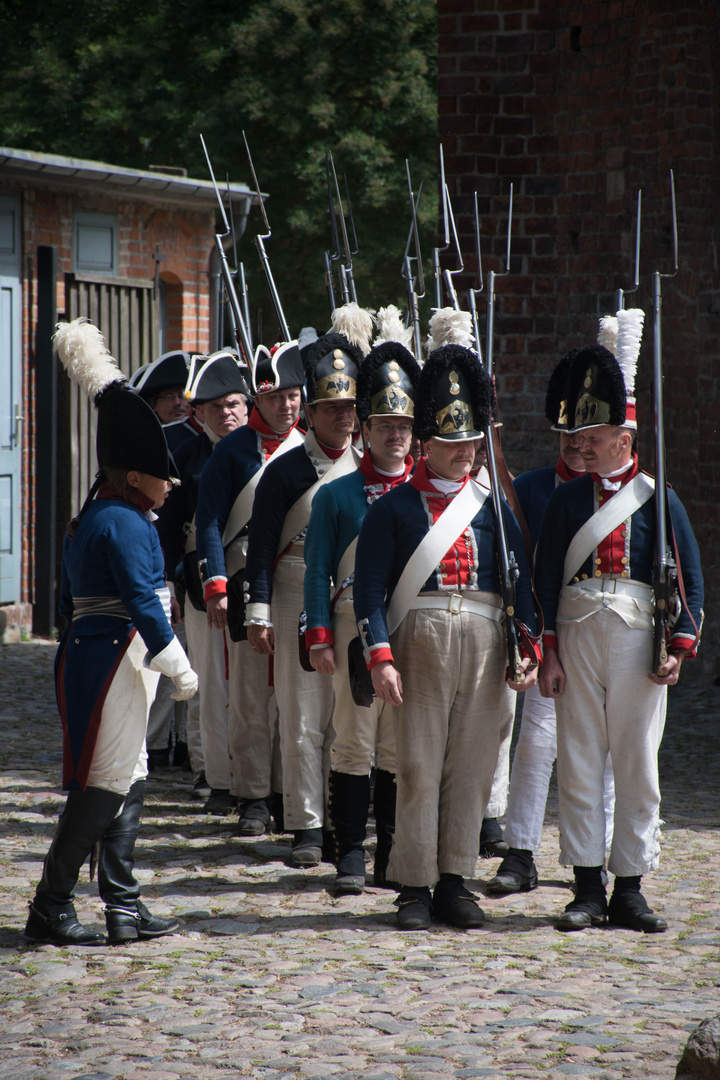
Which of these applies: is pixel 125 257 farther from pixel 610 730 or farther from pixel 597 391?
pixel 610 730

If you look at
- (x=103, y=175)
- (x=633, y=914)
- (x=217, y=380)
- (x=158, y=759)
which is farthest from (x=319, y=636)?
(x=103, y=175)

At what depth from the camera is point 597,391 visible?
4.93 m

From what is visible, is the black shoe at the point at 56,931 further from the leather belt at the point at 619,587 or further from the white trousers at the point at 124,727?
the leather belt at the point at 619,587

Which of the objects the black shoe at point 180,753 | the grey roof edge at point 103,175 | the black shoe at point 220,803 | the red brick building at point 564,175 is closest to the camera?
the black shoe at point 220,803

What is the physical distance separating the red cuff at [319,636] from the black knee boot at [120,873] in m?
0.83

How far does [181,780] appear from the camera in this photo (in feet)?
24.2

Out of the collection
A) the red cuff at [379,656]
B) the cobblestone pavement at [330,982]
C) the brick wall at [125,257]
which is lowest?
the cobblestone pavement at [330,982]

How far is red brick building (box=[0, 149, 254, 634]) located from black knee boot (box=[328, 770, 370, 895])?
21.0 feet

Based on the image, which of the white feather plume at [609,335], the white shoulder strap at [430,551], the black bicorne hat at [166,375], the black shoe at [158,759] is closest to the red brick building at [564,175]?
the black bicorne hat at [166,375]

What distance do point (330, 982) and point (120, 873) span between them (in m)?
0.84

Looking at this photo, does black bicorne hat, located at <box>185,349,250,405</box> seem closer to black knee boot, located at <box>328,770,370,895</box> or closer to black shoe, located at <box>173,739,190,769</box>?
black shoe, located at <box>173,739,190,769</box>

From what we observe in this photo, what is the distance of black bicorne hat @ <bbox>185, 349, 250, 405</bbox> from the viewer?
6781 mm

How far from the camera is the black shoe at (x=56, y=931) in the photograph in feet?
15.3

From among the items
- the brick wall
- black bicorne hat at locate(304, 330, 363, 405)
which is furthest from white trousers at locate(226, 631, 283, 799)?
the brick wall
